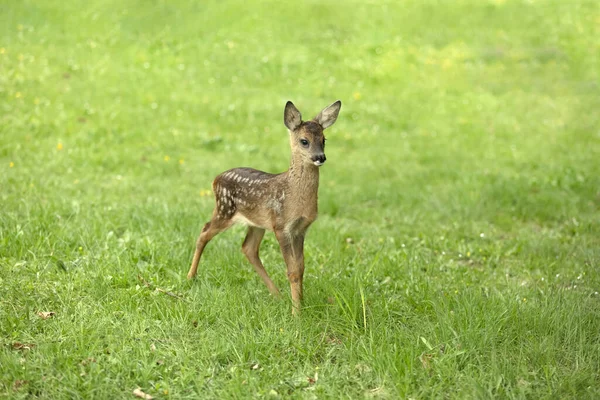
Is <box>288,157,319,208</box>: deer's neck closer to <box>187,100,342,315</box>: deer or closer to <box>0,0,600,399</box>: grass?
<box>187,100,342,315</box>: deer

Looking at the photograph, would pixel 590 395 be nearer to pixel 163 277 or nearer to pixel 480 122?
pixel 163 277

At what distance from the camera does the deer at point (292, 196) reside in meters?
6.04

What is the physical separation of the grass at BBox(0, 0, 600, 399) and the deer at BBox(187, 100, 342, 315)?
399 millimetres

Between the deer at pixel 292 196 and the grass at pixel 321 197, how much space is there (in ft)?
1.31

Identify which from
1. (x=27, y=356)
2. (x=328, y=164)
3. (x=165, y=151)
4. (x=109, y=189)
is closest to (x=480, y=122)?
(x=328, y=164)

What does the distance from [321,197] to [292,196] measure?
5.17 meters

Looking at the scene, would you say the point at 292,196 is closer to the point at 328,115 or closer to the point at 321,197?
the point at 328,115

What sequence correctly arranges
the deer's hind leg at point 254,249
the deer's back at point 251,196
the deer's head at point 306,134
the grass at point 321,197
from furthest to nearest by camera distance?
the deer's hind leg at point 254,249 → the deer's back at point 251,196 → the deer's head at point 306,134 → the grass at point 321,197

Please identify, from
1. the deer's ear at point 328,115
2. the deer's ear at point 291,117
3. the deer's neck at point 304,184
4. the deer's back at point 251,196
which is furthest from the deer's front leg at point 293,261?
Answer: the deer's ear at point 328,115

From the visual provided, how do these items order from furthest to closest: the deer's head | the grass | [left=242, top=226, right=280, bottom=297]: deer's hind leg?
[left=242, top=226, right=280, bottom=297]: deer's hind leg < the deer's head < the grass

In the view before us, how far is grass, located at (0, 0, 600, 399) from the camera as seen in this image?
16.6 ft

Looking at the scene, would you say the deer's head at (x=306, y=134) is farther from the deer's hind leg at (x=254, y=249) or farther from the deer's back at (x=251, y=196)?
the deer's hind leg at (x=254, y=249)

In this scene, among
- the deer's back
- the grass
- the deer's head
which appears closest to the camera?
the grass

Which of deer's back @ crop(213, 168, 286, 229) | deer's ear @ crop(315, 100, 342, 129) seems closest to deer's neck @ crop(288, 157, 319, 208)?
deer's back @ crop(213, 168, 286, 229)
